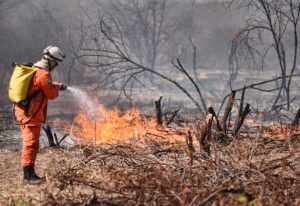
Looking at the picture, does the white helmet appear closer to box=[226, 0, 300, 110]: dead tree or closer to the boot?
the boot

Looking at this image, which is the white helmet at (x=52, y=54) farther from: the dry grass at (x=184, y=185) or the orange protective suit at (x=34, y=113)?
the dry grass at (x=184, y=185)

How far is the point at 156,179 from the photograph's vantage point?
4.63 m

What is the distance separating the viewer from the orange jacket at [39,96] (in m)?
6.14

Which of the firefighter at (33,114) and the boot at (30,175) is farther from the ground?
the firefighter at (33,114)

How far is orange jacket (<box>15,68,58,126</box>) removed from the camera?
614cm

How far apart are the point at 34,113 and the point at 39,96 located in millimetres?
225

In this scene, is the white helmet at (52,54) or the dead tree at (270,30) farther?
the dead tree at (270,30)

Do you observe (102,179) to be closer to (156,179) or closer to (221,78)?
(156,179)

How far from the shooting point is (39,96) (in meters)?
6.22

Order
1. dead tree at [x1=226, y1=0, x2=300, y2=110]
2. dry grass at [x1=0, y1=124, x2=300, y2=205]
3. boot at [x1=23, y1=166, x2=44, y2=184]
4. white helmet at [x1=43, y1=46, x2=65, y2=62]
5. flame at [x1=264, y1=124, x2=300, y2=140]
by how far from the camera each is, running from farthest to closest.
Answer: dead tree at [x1=226, y1=0, x2=300, y2=110] → flame at [x1=264, y1=124, x2=300, y2=140] → white helmet at [x1=43, y1=46, x2=65, y2=62] → boot at [x1=23, y1=166, x2=44, y2=184] → dry grass at [x1=0, y1=124, x2=300, y2=205]

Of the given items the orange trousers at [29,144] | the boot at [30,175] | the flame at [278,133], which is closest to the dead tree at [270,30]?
the flame at [278,133]

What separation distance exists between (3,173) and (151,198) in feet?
10.1

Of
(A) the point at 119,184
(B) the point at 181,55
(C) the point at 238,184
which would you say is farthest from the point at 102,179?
(B) the point at 181,55

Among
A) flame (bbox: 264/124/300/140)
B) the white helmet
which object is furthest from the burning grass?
the white helmet
